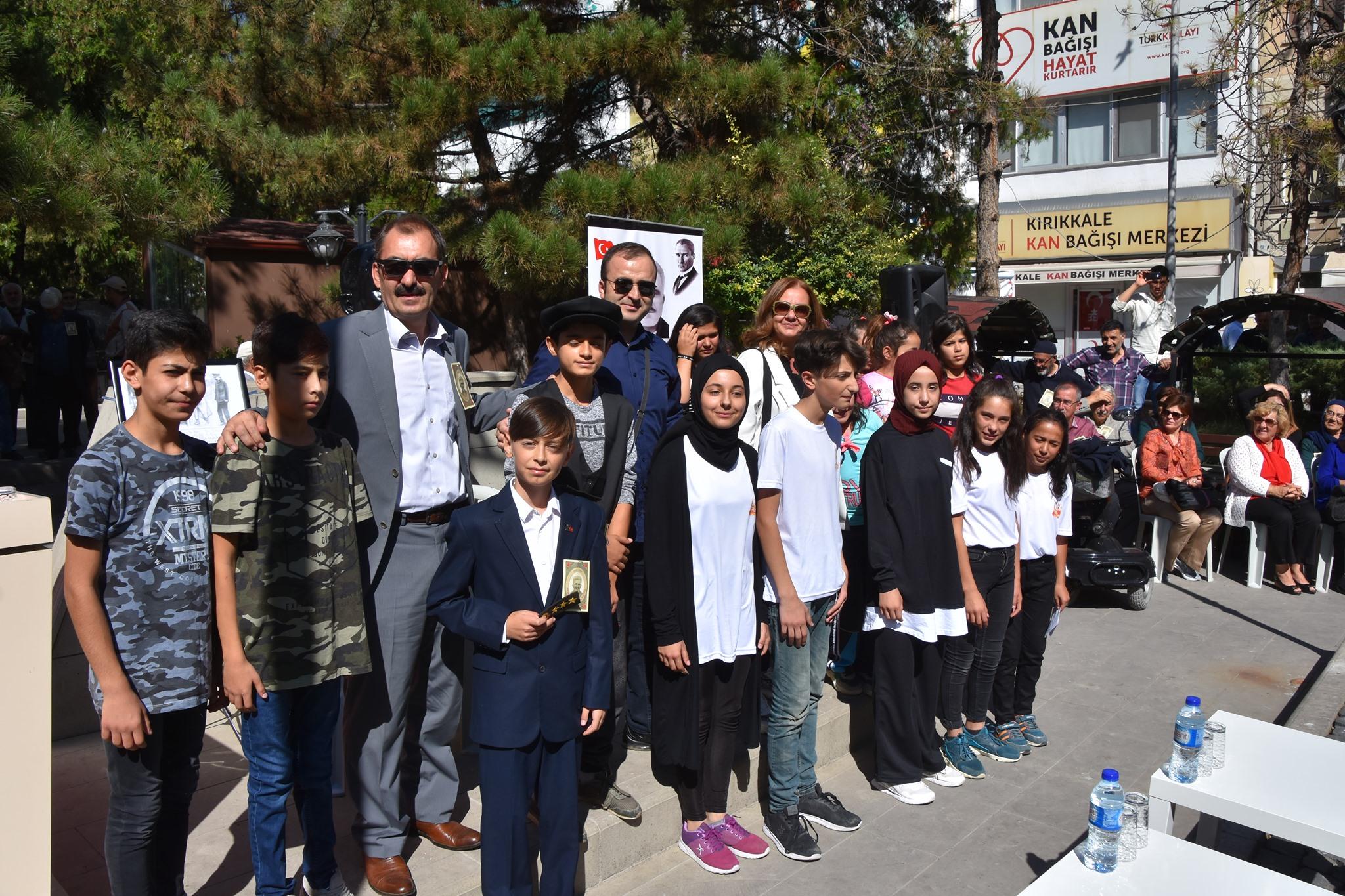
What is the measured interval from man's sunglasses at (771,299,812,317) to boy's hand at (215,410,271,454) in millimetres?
2724

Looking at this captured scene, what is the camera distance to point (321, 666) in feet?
9.71

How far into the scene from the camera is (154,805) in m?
2.74

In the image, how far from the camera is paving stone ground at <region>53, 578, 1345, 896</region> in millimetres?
3545

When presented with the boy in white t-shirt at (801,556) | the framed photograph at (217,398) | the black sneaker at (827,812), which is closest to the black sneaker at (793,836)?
the boy in white t-shirt at (801,556)

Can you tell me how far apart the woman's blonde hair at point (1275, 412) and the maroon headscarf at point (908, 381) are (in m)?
5.54

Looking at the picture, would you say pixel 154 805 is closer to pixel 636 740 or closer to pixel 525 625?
pixel 525 625

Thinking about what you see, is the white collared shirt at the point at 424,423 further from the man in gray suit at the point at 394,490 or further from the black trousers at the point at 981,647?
the black trousers at the point at 981,647

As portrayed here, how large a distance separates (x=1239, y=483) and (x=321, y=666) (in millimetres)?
8007

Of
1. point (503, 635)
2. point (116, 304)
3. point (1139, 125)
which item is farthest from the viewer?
point (1139, 125)

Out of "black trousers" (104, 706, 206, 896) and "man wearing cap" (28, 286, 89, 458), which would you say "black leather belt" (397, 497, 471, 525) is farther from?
"man wearing cap" (28, 286, 89, 458)

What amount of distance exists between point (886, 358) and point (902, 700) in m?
2.08

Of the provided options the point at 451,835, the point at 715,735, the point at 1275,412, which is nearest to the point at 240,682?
the point at 451,835

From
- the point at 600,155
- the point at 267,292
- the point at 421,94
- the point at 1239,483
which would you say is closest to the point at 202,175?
the point at 421,94

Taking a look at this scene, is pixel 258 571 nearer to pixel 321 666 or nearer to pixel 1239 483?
pixel 321 666
